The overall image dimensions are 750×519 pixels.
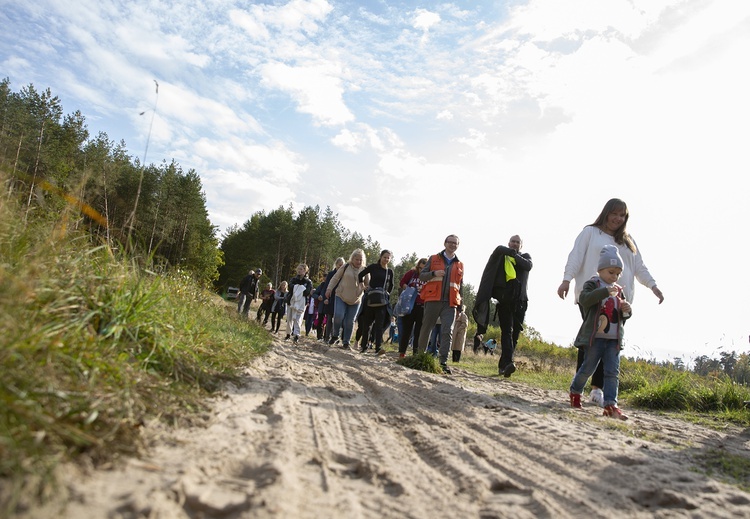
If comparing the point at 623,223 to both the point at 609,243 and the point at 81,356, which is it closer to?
the point at 609,243

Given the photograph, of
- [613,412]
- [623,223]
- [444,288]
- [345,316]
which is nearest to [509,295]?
[444,288]

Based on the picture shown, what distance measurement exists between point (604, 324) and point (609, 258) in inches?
27.4

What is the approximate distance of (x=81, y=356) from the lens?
7.37 feet

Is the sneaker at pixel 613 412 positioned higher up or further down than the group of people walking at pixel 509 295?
further down

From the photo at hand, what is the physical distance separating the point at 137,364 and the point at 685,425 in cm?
493

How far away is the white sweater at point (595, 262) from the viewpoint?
5674 millimetres

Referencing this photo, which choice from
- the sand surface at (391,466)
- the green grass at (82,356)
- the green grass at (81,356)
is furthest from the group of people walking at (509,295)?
the green grass at (81,356)

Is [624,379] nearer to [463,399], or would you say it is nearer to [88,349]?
[463,399]

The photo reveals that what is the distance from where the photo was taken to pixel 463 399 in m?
4.48

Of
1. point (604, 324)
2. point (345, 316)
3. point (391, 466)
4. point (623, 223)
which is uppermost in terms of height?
point (623, 223)

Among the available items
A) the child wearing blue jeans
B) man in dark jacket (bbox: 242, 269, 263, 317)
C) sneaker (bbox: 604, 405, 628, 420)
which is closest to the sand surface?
Answer: sneaker (bbox: 604, 405, 628, 420)

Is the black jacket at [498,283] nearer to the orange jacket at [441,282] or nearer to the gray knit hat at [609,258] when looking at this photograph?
the orange jacket at [441,282]

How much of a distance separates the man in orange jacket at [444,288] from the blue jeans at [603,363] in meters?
2.43

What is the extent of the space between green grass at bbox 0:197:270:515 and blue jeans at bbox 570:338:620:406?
354 centimetres
